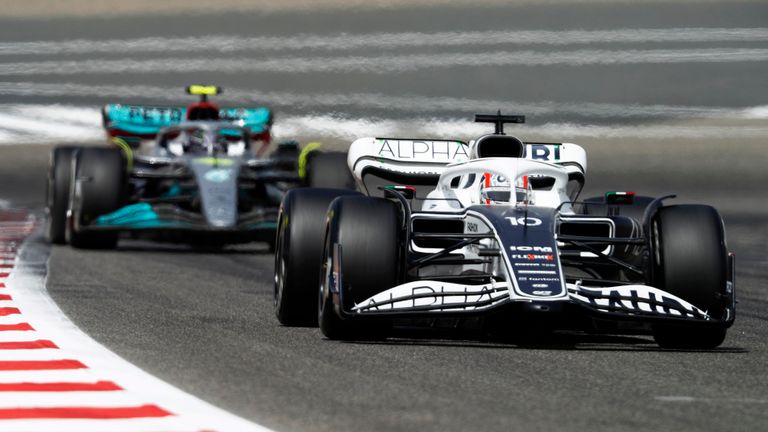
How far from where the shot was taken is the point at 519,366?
8820 mm

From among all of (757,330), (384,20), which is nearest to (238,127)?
(384,20)

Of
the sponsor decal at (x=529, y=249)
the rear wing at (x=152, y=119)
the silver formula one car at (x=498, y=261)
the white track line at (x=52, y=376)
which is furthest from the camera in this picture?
the rear wing at (x=152, y=119)

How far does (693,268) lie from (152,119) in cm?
1197

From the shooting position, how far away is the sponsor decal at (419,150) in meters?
12.0

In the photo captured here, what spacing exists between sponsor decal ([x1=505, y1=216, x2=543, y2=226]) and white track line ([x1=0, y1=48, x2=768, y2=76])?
1320 centimetres

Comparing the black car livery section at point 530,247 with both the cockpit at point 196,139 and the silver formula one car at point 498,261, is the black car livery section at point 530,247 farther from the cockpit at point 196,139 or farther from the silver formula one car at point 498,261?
the cockpit at point 196,139

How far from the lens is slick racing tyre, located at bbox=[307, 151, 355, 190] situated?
19328 mm

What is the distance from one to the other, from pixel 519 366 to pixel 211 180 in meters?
10.3

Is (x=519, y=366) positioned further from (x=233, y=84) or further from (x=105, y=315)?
(x=233, y=84)

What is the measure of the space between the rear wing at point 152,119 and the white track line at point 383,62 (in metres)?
2.39

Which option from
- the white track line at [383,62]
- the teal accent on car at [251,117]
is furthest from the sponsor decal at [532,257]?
the white track line at [383,62]

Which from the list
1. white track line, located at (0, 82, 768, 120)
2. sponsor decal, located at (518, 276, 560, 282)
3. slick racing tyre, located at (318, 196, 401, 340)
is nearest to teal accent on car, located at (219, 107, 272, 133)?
white track line, located at (0, 82, 768, 120)

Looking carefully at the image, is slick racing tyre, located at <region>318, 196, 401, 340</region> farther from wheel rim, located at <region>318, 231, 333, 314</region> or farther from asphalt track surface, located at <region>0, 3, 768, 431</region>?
asphalt track surface, located at <region>0, 3, 768, 431</region>

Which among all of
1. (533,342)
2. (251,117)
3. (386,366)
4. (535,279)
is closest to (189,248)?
(251,117)
